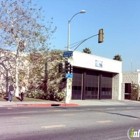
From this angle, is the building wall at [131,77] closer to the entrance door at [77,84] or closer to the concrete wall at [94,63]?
the concrete wall at [94,63]

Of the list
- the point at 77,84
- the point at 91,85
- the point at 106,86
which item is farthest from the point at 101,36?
the point at 106,86

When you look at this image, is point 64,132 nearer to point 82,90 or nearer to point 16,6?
point 16,6

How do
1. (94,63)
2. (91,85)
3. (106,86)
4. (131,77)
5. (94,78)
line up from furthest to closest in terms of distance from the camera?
1. (131,77)
2. (106,86)
3. (94,78)
4. (91,85)
5. (94,63)

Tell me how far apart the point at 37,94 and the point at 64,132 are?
73.7 ft

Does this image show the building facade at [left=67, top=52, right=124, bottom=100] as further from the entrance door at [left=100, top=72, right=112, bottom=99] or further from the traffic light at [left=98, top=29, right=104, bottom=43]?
the traffic light at [left=98, top=29, right=104, bottom=43]

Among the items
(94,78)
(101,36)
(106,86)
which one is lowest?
(106,86)

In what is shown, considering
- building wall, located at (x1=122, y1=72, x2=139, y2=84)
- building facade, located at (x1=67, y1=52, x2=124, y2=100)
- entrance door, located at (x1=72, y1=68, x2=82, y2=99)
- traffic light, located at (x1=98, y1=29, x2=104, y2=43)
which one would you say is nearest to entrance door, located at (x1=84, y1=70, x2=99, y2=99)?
building facade, located at (x1=67, y1=52, x2=124, y2=100)

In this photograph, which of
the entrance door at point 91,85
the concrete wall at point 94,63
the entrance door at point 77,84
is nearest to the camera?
the concrete wall at point 94,63

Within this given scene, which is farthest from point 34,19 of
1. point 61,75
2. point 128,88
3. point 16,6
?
point 128,88

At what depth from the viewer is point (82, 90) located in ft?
123

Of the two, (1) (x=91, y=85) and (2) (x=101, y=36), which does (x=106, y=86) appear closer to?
(1) (x=91, y=85)

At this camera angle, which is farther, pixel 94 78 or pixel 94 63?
pixel 94 78

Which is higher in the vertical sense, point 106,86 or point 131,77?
point 131,77

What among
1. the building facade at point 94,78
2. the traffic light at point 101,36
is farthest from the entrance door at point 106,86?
the traffic light at point 101,36
